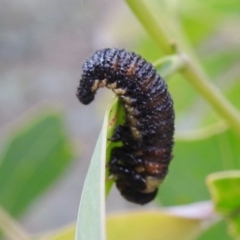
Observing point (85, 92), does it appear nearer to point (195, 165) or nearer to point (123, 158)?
point (123, 158)

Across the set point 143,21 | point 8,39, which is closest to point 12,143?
point 143,21

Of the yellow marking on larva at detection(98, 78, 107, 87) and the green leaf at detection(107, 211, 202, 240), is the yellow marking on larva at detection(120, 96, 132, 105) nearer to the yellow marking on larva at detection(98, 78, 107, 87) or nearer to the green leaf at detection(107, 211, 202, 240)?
the yellow marking on larva at detection(98, 78, 107, 87)

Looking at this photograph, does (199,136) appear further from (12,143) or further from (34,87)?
(34,87)

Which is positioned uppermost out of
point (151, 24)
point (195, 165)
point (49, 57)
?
point (151, 24)

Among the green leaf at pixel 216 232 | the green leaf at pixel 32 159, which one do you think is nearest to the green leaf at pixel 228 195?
the green leaf at pixel 216 232

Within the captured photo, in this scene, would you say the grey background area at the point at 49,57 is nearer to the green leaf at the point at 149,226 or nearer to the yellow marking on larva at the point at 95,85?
the green leaf at the point at 149,226

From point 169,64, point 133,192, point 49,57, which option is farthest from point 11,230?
point 49,57
